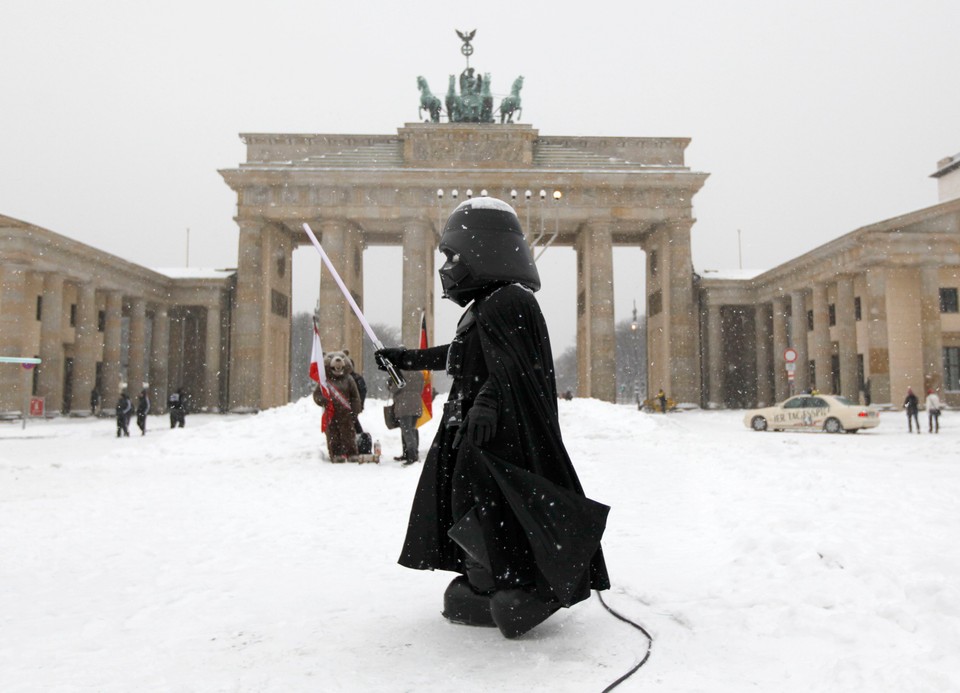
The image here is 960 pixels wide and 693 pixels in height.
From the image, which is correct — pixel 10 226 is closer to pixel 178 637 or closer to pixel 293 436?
pixel 293 436

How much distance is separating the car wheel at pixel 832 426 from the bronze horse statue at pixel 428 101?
27093mm

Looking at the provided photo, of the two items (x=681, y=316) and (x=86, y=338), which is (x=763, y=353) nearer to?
(x=681, y=316)

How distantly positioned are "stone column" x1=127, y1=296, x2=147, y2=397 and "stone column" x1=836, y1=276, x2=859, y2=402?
120 feet

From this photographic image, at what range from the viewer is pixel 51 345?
114ft

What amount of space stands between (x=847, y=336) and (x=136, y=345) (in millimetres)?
37841

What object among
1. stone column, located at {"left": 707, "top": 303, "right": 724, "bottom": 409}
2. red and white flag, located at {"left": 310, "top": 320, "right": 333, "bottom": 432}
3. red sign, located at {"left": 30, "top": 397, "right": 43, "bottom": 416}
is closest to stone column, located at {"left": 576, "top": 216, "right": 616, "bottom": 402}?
stone column, located at {"left": 707, "top": 303, "right": 724, "bottom": 409}

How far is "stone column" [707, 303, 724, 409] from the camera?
45500mm

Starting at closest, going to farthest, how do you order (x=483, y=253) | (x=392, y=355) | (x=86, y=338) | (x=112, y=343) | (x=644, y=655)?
(x=644, y=655) → (x=483, y=253) → (x=392, y=355) → (x=86, y=338) → (x=112, y=343)

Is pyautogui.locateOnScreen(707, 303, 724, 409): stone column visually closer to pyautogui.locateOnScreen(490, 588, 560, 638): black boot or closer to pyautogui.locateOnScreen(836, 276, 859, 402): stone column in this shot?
pyautogui.locateOnScreen(836, 276, 859, 402): stone column

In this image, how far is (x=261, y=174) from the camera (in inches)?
1534

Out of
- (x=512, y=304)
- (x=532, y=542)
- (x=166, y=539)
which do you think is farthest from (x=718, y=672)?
(x=166, y=539)

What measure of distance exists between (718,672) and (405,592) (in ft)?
6.62

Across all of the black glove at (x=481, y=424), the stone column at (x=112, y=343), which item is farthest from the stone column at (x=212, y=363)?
the black glove at (x=481, y=424)

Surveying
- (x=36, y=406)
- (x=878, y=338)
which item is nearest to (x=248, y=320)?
(x=36, y=406)
